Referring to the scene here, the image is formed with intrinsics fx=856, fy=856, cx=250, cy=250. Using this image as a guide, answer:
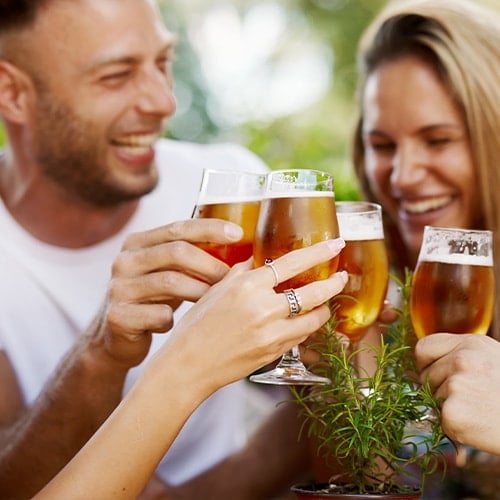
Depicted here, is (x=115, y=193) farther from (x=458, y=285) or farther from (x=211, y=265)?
(x=458, y=285)

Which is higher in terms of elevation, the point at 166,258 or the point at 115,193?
the point at 115,193

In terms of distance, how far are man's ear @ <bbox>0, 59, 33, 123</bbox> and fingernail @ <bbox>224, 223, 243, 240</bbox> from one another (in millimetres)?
1701

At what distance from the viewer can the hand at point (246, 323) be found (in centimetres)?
180

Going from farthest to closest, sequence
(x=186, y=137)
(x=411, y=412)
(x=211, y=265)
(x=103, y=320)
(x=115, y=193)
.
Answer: (x=186, y=137)
(x=115, y=193)
(x=103, y=320)
(x=211, y=265)
(x=411, y=412)

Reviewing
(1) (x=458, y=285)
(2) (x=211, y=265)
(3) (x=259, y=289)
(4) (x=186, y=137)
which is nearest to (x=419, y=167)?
(1) (x=458, y=285)

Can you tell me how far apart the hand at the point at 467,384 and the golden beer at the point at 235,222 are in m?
0.51

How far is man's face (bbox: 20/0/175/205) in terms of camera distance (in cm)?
332

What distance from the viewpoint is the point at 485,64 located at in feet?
10.2

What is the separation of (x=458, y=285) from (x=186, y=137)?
11.2 meters

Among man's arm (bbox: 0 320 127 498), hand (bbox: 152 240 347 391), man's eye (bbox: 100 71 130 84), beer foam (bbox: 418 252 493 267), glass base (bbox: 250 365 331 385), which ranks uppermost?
man's eye (bbox: 100 71 130 84)

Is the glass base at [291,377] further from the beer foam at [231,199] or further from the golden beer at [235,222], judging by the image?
the beer foam at [231,199]

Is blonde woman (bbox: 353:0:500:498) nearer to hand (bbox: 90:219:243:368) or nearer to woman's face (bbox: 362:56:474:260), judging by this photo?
woman's face (bbox: 362:56:474:260)

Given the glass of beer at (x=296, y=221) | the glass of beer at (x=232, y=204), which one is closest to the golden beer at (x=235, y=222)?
the glass of beer at (x=232, y=204)

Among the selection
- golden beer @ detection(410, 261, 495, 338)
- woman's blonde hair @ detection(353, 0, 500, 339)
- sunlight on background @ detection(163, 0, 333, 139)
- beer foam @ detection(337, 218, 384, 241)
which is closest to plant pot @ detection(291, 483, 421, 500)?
golden beer @ detection(410, 261, 495, 338)
